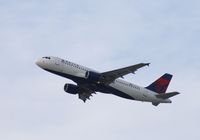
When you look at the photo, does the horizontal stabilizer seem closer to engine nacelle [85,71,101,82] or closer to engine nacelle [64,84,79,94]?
engine nacelle [85,71,101,82]

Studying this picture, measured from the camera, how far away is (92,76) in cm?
9669

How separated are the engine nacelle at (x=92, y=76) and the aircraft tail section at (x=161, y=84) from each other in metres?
12.7

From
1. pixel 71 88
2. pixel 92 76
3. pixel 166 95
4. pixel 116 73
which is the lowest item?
pixel 166 95

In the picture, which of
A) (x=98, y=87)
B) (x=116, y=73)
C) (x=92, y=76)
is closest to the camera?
(x=116, y=73)

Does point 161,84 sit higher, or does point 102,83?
point 161,84

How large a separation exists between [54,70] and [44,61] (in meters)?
2.15

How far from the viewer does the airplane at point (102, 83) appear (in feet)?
316

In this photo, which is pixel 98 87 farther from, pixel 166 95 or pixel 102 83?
pixel 166 95

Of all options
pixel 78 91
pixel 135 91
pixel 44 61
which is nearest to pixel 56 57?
pixel 44 61

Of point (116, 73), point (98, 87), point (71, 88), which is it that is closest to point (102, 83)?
point (98, 87)

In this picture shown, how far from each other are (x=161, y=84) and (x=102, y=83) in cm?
1376

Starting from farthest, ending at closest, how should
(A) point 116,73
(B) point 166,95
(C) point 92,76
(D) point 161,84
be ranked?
(D) point 161,84
(B) point 166,95
(C) point 92,76
(A) point 116,73

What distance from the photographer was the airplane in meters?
96.2

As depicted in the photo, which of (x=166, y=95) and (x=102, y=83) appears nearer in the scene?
(x=102, y=83)
